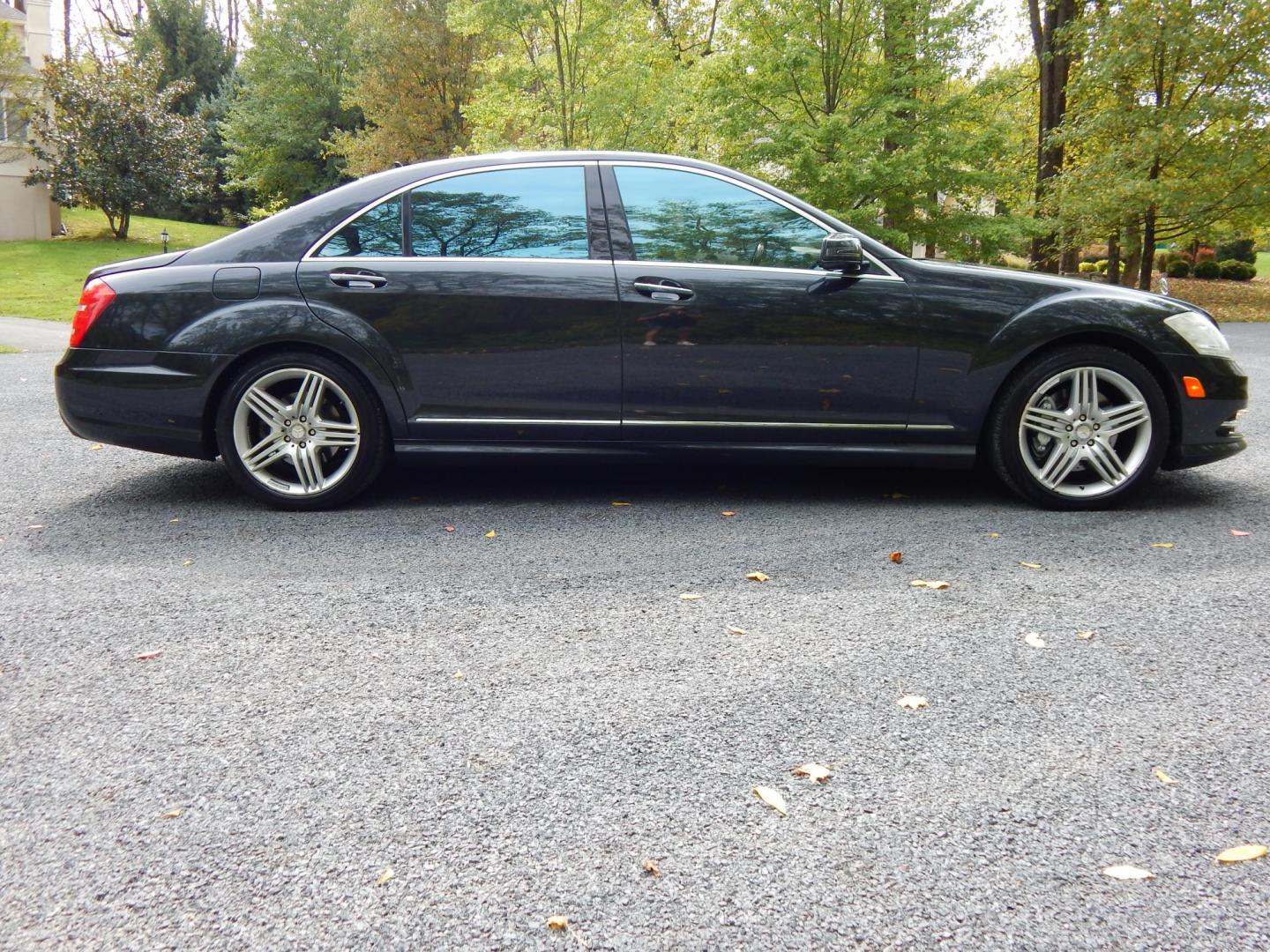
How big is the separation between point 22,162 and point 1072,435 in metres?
36.5

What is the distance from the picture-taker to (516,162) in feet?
16.9

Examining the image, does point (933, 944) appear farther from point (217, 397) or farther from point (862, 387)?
point (217, 397)

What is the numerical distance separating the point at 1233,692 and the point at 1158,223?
69.8ft

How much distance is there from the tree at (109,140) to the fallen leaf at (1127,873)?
118 ft

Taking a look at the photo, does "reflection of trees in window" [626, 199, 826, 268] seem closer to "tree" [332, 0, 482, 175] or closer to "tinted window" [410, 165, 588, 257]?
"tinted window" [410, 165, 588, 257]

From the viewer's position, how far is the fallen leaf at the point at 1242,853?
7.34 ft

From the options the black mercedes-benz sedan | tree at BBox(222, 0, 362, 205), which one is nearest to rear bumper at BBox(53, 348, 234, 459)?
the black mercedes-benz sedan

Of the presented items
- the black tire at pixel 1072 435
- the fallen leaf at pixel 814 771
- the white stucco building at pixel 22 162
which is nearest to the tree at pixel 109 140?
the white stucco building at pixel 22 162

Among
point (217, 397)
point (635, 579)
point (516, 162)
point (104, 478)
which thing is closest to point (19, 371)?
point (104, 478)

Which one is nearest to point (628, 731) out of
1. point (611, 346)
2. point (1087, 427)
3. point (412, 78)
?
point (611, 346)

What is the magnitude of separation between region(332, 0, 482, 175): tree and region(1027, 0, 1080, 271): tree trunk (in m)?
18.5

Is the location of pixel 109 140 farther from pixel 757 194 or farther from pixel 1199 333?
pixel 1199 333

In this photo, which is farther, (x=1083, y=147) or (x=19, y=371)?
(x=1083, y=147)

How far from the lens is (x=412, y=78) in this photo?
3475 cm
